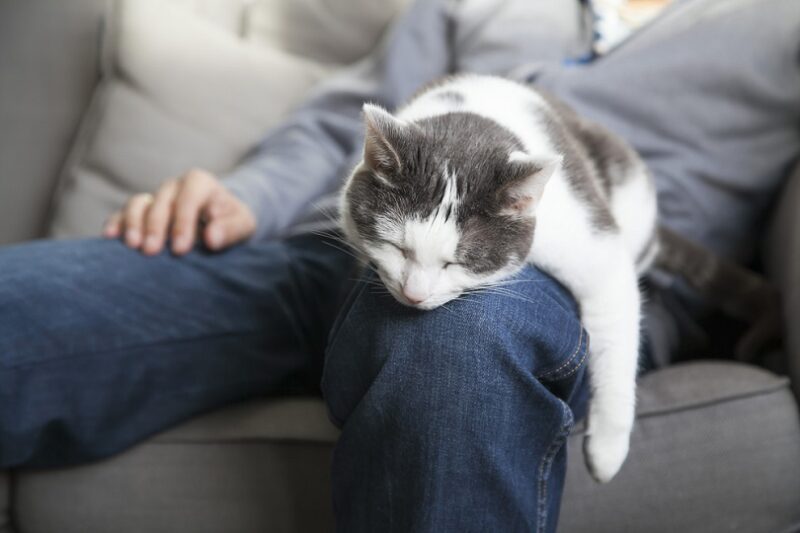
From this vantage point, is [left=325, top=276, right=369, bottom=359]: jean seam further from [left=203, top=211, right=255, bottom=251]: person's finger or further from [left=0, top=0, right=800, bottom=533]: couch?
[left=203, top=211, right=255, bottom=251]: person's finger

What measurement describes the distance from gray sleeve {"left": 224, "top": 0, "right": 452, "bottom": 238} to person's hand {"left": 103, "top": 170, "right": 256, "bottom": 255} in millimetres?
154

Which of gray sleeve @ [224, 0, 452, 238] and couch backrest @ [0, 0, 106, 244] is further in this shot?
couch backrest @ [0, 0, 106, 244]

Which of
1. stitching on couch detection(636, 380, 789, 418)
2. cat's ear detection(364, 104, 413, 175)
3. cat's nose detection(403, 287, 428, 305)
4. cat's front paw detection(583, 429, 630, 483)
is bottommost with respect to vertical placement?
stitching on couch detection(636, 380, 789, 418)

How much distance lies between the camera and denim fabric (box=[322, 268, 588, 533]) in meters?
0.63

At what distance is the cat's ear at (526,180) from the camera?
0.67m

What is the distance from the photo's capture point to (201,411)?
962 mm

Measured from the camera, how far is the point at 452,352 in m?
0.66

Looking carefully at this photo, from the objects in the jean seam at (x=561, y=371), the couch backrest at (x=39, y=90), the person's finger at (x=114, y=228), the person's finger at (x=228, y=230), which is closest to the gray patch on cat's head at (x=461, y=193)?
the jean seam at (x=561, y=371)

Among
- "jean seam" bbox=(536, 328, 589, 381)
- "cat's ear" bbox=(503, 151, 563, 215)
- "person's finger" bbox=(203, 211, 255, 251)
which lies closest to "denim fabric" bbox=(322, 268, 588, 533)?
"jean seam" bbox=(536, 328, 589, 381)

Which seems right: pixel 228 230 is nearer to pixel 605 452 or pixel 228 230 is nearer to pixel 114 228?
pixel 114 228

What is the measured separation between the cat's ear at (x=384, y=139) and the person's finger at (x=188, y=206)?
43 cm

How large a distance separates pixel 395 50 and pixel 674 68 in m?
0.58

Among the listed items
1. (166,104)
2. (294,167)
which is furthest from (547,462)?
(166,104)

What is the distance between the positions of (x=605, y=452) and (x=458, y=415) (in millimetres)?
263
